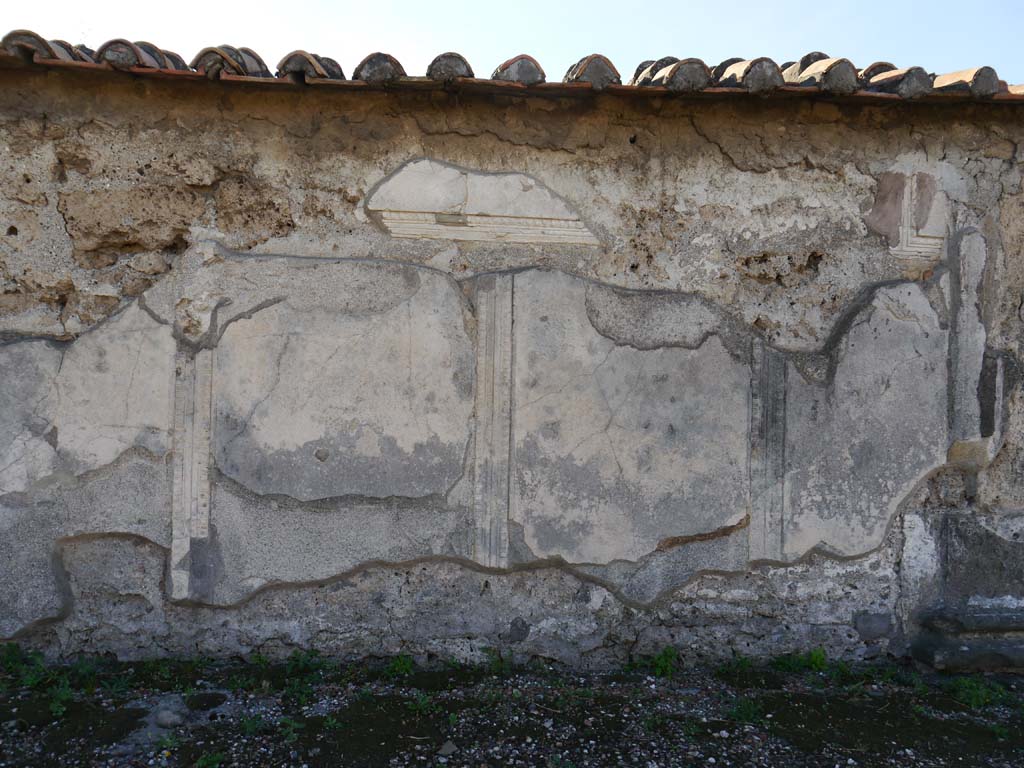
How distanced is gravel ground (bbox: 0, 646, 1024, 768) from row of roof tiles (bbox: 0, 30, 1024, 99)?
1.94 meters

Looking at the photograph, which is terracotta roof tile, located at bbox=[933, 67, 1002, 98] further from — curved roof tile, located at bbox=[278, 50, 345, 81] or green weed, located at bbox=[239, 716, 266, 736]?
green weed, located at bbox=[239, 716, 266, 736]

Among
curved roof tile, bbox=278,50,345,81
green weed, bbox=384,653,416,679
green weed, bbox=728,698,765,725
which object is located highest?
curved roof tile, bbox=278,50,345,81

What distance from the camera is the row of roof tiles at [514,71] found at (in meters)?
2.27

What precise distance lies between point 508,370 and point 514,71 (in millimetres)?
972

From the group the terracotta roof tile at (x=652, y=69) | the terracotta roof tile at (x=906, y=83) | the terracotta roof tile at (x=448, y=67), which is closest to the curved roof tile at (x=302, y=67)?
the terracotta roof tile at (x=448, y=67)

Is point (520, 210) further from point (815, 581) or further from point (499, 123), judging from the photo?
point (815, 581)

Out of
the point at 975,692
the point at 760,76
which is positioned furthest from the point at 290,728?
the point at 760,76

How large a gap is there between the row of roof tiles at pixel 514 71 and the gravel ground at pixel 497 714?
194 centimetres

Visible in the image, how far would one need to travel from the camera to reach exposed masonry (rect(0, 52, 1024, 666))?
8.23 ft

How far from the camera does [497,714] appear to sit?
7.75ft

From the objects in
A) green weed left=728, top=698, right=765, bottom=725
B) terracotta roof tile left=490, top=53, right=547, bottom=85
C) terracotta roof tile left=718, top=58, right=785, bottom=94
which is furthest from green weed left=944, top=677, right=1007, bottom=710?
terracotta roof tile left=490, top=53, right=547, bottom=85

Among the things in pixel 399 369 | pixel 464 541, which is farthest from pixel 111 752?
pixel 399 369

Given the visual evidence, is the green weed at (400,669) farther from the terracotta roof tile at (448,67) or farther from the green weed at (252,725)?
the terracotta roof tile at (448,67)

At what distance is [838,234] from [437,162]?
1460 millimetres
